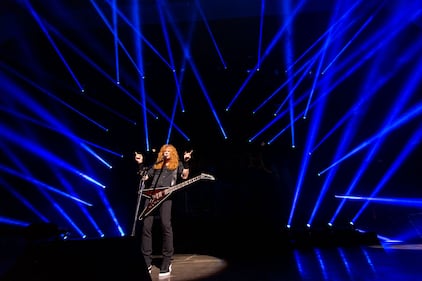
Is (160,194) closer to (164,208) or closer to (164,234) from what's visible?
(164,208)

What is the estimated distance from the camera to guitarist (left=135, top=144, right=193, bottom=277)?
3.14 meters

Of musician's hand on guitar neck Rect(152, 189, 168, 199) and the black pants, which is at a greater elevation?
musician's hand on guitar neck Rect(152, 189, 168, 199)

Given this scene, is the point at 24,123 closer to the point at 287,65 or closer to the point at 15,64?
the point at 15,64

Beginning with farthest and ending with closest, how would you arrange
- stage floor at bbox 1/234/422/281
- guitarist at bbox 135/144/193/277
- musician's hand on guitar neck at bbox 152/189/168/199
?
musician's hand on guitar neck at bbox 152/189/168/199 < guitarist at bbox 135/144/193/277 < stage floor at bbox 1/234/422/281

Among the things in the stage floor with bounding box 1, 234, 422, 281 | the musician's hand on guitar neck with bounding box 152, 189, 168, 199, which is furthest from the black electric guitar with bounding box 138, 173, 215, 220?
the stage floor with bounding box 1, 234, 422, 281

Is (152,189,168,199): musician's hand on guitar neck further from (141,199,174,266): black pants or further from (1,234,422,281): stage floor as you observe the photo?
(1,234,422,281): stage floor

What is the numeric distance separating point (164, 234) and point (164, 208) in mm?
289

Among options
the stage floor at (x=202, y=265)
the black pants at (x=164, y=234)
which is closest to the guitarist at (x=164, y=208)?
the black pants at (x=164, y=234)

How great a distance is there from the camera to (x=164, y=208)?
3.23 meters

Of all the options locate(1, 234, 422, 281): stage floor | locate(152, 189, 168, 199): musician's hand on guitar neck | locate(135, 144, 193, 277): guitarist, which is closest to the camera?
locate(1, 234, 422, 281): stage floor

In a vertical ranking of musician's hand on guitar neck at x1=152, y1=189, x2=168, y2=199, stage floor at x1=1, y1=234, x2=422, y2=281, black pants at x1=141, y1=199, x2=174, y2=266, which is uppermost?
musician's hand on guitar neck at x1=152, y1=189, x2=168, y2=199

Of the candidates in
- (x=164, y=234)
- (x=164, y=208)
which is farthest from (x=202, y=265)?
(x=164, y=208)

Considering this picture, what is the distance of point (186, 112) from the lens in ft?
19.2

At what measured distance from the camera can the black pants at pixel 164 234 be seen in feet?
10.3
